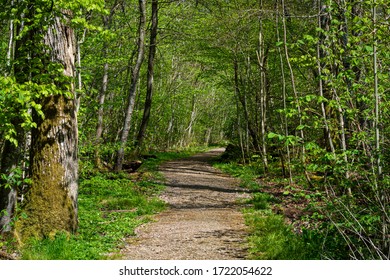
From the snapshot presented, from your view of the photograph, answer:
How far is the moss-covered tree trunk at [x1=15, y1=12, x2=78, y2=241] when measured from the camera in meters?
6.89

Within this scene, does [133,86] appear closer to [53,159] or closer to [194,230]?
[194,230]

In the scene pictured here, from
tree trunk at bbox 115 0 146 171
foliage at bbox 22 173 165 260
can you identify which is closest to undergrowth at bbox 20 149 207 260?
foliage at bbox 22 173 165 260

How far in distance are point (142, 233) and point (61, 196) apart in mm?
1854

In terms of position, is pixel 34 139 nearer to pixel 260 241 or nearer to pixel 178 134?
pixel 260 241

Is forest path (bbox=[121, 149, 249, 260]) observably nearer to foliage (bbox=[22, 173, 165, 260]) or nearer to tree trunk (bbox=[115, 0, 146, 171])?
foliage (bbox=[22, 173, 165, 260])

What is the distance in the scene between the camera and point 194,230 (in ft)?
26.3

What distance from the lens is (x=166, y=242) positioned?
7246 millimetres

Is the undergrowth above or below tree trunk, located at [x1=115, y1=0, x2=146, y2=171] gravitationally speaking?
below

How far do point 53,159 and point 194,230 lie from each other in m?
3.08

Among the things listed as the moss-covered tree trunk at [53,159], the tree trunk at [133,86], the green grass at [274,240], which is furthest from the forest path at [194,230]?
the tree trunk at [133,86]

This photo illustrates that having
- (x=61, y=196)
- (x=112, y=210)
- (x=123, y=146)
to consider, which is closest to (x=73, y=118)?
(x=61, y=196)

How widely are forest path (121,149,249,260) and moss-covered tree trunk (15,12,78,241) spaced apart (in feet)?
4.76

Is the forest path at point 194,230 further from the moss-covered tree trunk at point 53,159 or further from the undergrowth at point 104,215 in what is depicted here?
the moss-covered tree trunk at point 53,159

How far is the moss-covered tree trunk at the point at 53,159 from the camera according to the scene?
22.6ft
